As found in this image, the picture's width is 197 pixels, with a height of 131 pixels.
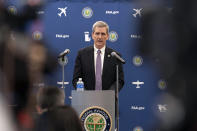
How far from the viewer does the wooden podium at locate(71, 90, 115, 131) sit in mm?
3521

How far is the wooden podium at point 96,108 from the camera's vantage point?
3.52 metres

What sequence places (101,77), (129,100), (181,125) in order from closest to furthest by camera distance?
1. (181,125)
2. (101,77)
3. (129,100)

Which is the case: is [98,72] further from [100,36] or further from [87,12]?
[87,12]

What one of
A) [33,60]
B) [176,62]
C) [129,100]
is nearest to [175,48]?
[176,62]

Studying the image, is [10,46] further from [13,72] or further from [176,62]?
[176,62]

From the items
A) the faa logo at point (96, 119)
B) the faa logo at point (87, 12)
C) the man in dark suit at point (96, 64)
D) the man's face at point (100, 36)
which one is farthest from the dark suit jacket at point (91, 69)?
the faa logo at point (87, 12)

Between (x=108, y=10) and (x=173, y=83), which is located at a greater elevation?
(x=108, y=10)

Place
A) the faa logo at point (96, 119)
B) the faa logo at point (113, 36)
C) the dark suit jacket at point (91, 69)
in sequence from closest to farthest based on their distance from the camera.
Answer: the faa logo at point (96, 119) → the dark suit jacket at point (91, 69) → the faa logo at point (113, 36)

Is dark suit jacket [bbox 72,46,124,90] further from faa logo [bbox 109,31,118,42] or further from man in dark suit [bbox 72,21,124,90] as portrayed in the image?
faa logo [bbox 109,31,118,42]

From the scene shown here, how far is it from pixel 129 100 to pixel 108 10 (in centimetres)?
165

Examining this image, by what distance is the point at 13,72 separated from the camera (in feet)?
1.12

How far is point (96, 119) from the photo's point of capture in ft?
11.6

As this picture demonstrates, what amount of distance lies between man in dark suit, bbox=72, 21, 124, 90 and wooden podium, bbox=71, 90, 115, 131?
1.66 feet

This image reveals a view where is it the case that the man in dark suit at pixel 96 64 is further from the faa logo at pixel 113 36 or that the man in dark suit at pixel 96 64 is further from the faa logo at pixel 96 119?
the faa logo at pixel 113 36
